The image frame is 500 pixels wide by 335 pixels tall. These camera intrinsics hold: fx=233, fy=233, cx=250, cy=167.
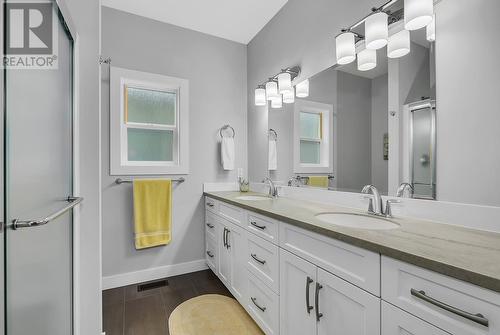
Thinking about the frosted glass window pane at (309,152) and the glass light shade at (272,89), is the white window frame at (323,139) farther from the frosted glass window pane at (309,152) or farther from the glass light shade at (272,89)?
the glass light shade at (272,89)

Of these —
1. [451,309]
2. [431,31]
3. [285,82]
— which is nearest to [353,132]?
[431,31]

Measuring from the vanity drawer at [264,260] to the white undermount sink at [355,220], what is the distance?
1.11 ft

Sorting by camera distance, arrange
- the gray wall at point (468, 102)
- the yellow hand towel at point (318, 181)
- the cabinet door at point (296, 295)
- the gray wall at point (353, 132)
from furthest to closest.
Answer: the yellow hand towel at point (318, 181) → the gray wall at point (353, 132) → the cabinet door at point (296, 295) → the gray wall at point (468, 102)

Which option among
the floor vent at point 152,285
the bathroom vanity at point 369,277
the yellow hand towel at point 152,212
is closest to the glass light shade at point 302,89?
the bathroom vanity at point 369,277

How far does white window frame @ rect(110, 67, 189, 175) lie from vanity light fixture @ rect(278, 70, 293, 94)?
0.99m

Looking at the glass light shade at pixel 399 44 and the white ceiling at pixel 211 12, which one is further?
the white ceiling at pixel 211 12

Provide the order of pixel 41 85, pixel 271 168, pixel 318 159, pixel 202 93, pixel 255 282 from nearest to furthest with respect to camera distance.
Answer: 1. pixel 41 85
2. pixel 255 282
3. pixel 318 159
4. pixel 271 168
5. pixel 202 93

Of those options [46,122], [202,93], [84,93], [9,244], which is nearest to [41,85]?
[46,122]

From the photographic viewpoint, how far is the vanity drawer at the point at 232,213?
5.53ft

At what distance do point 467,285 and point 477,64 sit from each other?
3.06 feet

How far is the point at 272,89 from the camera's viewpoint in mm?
2252

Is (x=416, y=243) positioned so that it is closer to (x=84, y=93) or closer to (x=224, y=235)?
(x=224, y=235)

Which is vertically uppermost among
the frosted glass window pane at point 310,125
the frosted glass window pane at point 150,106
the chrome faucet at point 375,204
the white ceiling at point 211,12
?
the white ceiling at point 211,12

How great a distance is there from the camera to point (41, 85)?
2.84 ft
